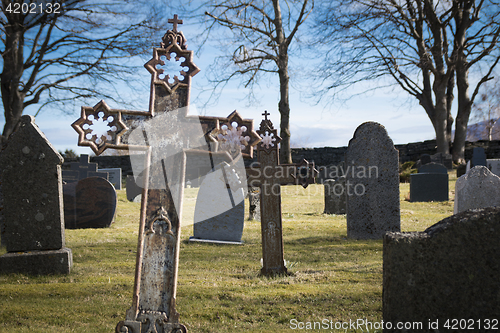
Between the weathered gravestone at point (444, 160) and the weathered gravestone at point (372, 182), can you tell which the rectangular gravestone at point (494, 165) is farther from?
the weathered gravestone at point (372, 182)

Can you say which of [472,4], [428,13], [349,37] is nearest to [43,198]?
[349,37]

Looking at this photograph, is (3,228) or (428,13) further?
(428,13)

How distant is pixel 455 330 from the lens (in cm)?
A: 198

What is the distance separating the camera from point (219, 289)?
396cm

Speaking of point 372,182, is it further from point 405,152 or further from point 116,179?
point 405,152

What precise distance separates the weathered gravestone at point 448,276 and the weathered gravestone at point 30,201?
4.30 meters

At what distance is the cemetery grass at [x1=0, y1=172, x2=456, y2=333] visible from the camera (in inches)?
126

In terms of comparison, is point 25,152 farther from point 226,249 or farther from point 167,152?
point 226,249

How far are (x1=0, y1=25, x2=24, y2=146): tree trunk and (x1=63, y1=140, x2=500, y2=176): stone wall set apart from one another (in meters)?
9.70

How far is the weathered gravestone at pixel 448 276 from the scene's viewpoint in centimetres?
197

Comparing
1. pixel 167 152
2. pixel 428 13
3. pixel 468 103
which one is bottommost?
pixel 167 152

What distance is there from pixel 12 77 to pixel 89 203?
8.99 m

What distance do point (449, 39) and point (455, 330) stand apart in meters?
23.4

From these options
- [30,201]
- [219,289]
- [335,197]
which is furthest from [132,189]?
[219,289]
